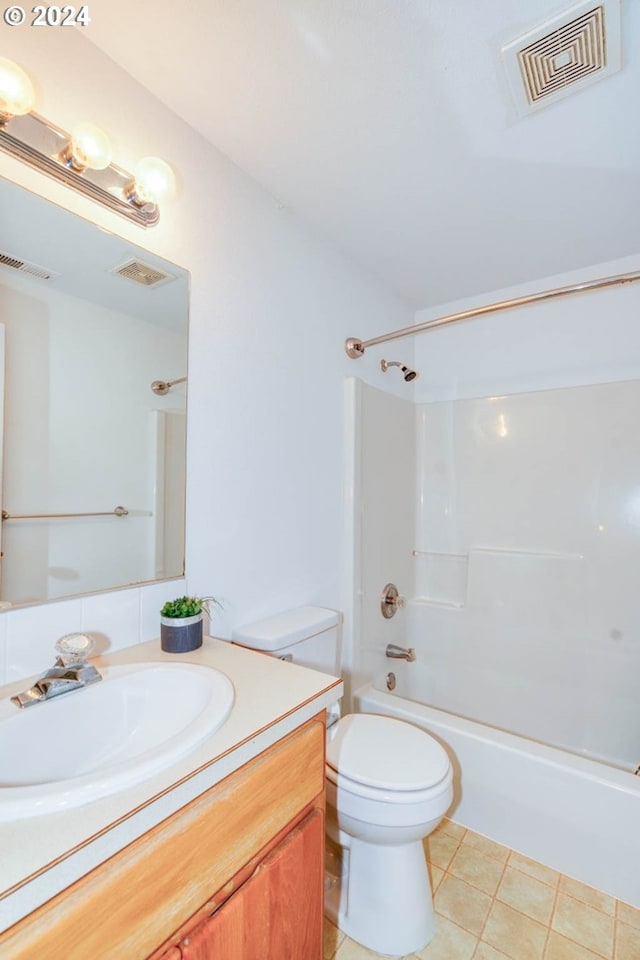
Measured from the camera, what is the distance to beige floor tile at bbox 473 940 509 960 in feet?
3.74

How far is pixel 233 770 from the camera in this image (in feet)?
2.22

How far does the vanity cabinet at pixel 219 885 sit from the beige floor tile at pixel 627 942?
0.90m

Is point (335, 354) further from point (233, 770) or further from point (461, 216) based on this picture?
point (233, 770)

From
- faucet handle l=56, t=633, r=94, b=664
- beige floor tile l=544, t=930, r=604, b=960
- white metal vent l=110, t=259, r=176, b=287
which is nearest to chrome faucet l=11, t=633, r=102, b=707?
faucet handle l=56, t=633, r=94, b=664

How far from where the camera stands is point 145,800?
558 millimetres

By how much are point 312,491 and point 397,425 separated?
2.60ft

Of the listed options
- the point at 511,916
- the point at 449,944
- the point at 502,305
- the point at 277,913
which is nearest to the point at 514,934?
the point at 511,916

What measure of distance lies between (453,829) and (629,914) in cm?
52

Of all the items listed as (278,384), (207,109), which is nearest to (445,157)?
(207,109)

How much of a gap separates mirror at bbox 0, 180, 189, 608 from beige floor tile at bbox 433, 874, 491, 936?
4.11 ft

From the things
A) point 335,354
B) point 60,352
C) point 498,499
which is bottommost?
point 498,499

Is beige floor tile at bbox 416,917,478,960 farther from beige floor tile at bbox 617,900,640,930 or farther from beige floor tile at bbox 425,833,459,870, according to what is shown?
beige floor tile at bbox 617,900,640,930

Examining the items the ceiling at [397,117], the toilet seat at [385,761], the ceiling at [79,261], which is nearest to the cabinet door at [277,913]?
the toilet seat at [385,761]

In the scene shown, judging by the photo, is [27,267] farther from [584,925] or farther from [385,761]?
[584,925]
